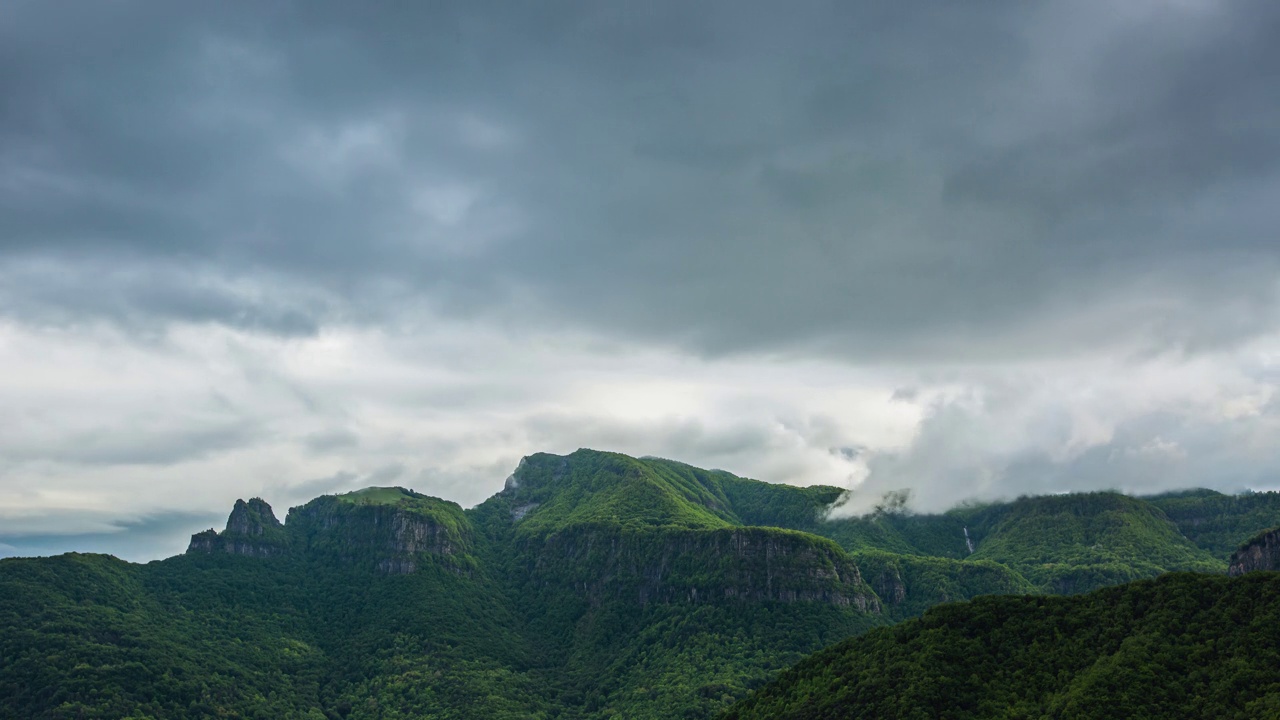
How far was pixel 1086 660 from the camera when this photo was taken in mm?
166000

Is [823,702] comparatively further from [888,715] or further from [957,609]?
[957,609]

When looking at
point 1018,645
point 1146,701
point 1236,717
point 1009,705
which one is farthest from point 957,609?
point 1236,717

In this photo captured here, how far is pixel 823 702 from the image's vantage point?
185375 millimetres

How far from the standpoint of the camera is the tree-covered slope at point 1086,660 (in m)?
144

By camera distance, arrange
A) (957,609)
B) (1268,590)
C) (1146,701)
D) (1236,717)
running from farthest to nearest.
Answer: (957,609)
(1268,590)
(1146,701)
(1236,717)

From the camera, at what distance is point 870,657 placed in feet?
653

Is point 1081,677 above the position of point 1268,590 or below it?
below

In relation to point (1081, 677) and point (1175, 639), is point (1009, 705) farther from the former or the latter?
point (1175, 639)

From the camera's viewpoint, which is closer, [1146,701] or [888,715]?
[1146,701]

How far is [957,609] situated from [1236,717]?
2697 inches

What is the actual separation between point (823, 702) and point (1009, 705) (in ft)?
127

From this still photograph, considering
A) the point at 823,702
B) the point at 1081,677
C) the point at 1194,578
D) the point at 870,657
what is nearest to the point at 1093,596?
the point at 1194,578

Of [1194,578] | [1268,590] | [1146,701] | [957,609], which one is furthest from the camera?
[957,609]

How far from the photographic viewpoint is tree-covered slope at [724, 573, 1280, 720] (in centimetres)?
14400
